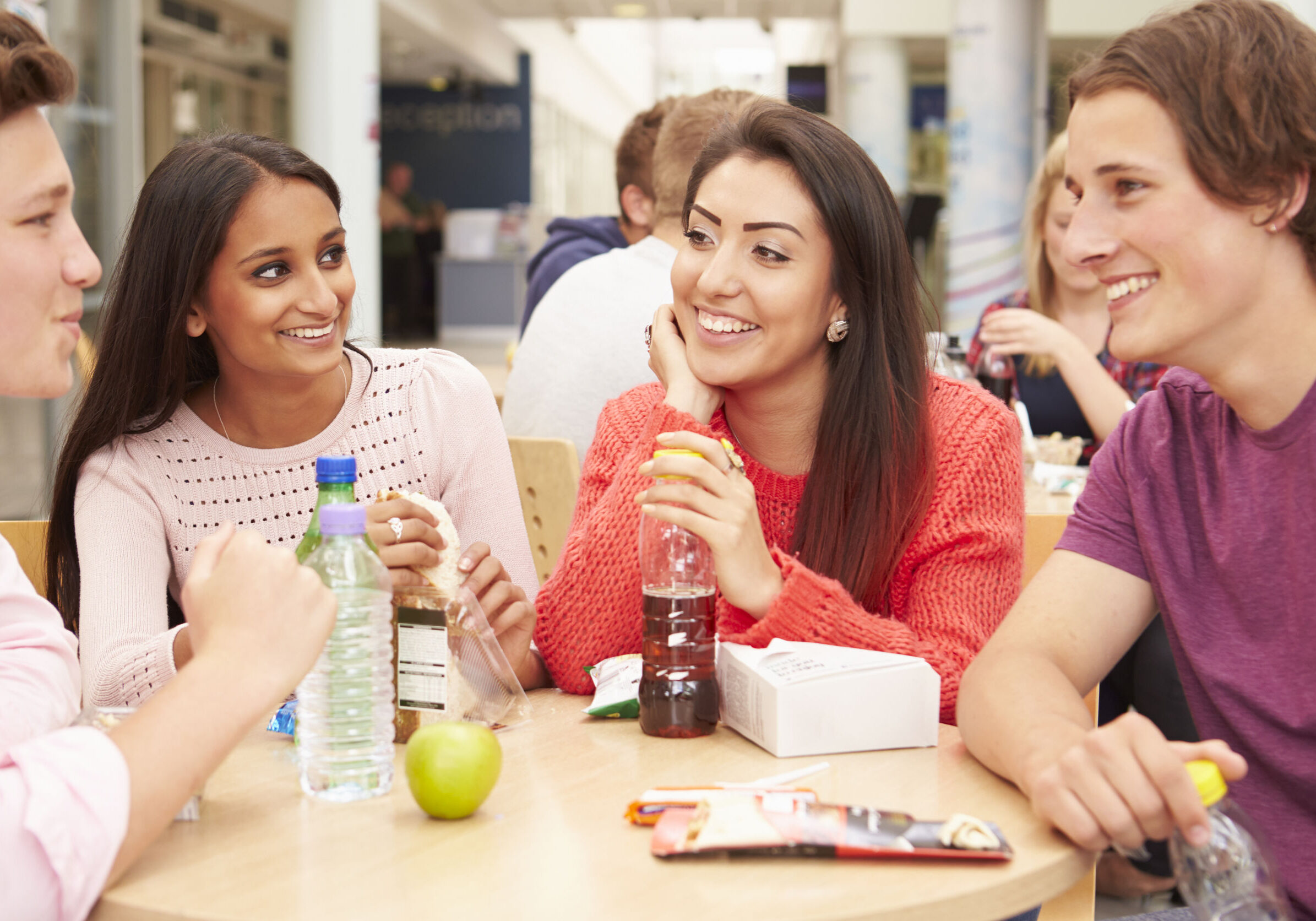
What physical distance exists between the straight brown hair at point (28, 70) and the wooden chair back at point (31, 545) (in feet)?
2.92

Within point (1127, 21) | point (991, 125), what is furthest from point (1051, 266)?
point (1127, 21)

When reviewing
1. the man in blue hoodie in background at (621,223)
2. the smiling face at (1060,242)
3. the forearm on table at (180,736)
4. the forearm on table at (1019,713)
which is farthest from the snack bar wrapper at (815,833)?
the man in blue hoodie in background at (621,223)

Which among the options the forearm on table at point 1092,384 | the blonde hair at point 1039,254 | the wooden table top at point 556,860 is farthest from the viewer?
the blonde hair at point 1039,254

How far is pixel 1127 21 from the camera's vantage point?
10.6m

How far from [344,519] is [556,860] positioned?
1.12ft

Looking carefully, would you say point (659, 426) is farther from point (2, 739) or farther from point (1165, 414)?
point (2, 739)

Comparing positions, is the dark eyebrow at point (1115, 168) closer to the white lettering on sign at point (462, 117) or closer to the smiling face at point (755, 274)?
the smiling face at point (755, 274)

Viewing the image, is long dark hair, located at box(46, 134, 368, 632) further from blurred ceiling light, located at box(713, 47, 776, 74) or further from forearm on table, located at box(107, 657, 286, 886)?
blurred ceiling light, located at box(713, 47, 776, 74)

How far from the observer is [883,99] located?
472 inches

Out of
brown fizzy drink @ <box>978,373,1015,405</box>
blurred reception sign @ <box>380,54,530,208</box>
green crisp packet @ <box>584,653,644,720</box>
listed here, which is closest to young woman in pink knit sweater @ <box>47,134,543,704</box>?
green crisp packet @ <box>584,653,644,720</box>

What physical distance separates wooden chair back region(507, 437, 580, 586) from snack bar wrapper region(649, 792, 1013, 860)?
1362mm

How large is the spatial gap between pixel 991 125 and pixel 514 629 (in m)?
8.93

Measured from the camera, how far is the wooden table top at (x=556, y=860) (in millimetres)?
901

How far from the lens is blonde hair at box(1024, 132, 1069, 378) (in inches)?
141
